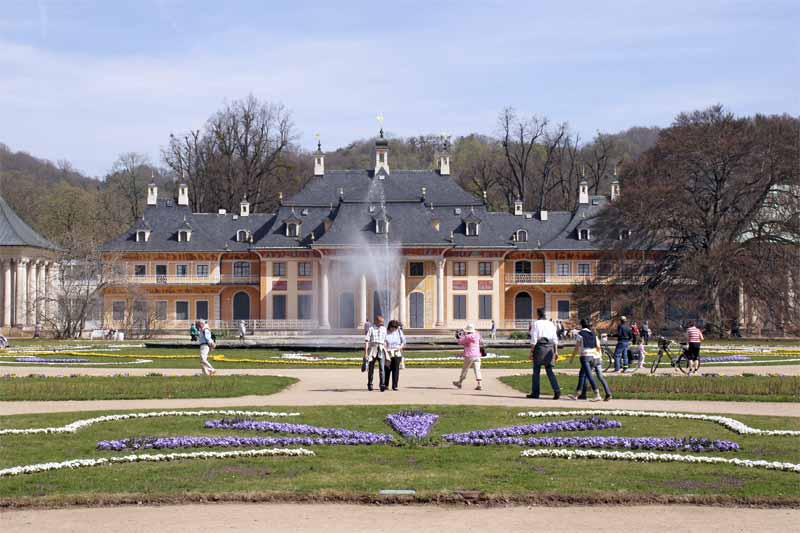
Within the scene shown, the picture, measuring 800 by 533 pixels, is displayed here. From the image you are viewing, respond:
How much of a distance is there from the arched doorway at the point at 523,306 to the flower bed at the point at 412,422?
5878cm

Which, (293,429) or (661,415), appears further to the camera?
(661,415)

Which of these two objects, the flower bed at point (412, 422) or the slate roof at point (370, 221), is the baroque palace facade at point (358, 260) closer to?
the slate roof at point (370, 221)

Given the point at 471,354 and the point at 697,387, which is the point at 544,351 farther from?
the point at 697,387

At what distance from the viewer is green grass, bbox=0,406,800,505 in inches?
487

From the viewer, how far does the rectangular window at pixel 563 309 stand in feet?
252

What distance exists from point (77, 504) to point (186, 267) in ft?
221

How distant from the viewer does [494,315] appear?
75000 millimetres

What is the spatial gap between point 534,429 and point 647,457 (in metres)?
2.78

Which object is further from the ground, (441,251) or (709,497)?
(441,251)

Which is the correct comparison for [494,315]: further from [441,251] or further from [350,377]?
[350,377]

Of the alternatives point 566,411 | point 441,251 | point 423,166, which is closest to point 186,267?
point 441,251

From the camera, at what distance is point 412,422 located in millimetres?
18031

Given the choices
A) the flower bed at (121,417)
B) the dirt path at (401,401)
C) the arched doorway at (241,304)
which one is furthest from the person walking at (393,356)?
the arched doorway at (241,304)

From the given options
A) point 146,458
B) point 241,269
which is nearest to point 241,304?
point 241,269
